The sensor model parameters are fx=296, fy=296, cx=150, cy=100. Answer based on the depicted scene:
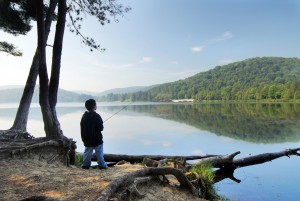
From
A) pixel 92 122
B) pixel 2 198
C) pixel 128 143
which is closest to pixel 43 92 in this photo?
pixel 92 122

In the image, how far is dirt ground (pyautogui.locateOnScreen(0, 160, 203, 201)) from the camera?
17.4ft

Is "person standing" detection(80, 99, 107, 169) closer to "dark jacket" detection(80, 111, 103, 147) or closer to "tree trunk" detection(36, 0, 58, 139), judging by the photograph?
"dark jacket" detection(80, 111, 103, 147)

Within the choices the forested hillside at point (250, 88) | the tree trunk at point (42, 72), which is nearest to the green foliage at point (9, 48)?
the tree trunk at point (42, 72)

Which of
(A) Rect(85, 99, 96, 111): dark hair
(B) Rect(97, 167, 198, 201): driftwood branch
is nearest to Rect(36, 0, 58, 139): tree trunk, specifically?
(A) Rect(85, 99, 96, 111): dark hair

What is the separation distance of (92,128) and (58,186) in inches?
111

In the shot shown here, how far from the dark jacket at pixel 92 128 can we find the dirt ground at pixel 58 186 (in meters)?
1.36

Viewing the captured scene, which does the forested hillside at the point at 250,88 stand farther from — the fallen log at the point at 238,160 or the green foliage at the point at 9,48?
the green foliage at the point at 9,48

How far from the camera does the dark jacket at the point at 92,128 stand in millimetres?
8492

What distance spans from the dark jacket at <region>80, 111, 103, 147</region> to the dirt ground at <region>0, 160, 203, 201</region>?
1360 millimetres

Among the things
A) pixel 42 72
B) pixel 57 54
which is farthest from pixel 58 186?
pixel 57 54

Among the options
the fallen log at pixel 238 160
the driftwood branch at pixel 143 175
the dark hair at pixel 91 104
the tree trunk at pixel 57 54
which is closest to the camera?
the driftwood branch at pixel 143 175

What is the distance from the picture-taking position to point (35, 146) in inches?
356

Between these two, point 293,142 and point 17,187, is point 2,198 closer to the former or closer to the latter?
point 17,187

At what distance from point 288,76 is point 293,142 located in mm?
180770
